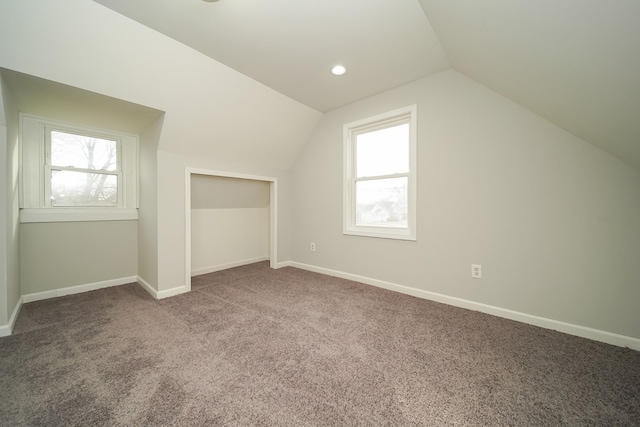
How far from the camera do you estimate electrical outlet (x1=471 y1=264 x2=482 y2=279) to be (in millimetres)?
2313

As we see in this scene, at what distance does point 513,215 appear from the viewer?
84.3 inches

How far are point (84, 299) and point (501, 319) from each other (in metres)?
4.39

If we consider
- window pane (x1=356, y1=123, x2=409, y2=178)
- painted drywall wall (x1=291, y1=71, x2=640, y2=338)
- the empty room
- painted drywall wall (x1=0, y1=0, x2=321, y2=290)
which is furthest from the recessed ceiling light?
window pane (x1=356, y1=123, x2=409, y2=178)

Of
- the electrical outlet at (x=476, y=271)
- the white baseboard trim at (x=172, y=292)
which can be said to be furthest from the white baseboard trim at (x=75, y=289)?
the electrical outlet at (x=476, y=271)

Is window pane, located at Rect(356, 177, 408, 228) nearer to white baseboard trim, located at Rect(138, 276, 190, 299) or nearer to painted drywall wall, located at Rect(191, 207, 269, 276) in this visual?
painted drywall wall, located at Rect(191, 207, 269, 276)

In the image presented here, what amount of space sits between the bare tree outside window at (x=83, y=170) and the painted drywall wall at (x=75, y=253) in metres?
0.31

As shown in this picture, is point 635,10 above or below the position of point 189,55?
below

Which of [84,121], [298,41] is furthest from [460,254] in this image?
[84,121]

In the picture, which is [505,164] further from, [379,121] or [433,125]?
[379,121]

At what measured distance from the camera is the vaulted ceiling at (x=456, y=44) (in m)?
1.10

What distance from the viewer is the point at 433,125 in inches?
101

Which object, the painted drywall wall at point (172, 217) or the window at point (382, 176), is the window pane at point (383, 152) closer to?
the window at point (382, 176)

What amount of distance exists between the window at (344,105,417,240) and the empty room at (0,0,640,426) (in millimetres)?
33

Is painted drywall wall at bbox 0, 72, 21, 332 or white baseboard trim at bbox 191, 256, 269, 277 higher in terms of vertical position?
painted drywall wall at bbox 0, 72, 21, 332
